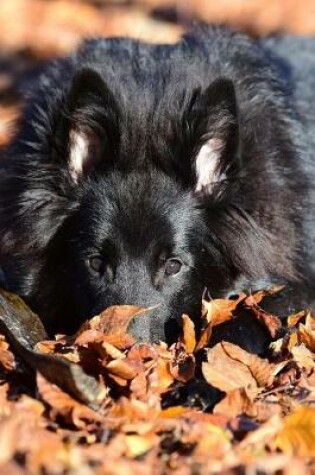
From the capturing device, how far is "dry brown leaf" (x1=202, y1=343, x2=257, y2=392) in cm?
354

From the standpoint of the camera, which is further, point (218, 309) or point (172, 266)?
point (172, 266)

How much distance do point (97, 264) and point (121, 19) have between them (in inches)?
284

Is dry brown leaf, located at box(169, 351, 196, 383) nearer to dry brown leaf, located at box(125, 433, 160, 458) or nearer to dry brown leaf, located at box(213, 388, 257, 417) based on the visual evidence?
dry brown leaf, located at box(213, 388, 257, 417)

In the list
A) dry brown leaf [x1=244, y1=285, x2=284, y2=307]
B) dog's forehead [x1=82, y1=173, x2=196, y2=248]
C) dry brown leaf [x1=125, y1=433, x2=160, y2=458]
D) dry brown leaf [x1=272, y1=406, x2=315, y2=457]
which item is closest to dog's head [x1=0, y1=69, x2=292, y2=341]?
dog's forehead [x1=82, y1=173, x2=196, y2=248]

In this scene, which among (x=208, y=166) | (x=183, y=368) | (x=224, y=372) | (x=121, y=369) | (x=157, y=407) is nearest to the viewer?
(x=157, y=407)

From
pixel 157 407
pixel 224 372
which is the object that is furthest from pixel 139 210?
pixel 157 407

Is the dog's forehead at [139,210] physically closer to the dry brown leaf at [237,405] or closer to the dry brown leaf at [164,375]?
the dry brown leaf at [164,375]

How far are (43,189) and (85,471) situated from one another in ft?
7.23

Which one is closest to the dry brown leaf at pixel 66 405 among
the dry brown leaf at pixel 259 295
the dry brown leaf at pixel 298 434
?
the dry brown leaf at pixel 298 434

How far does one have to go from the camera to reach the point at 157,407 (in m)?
3.37

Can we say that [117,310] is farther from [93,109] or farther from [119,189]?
[93,109]

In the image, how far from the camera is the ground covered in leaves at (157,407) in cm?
286

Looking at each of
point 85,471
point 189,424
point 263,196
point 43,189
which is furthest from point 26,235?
point 85,471

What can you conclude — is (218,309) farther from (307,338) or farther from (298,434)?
(298,434)
